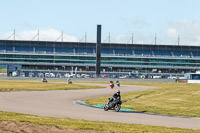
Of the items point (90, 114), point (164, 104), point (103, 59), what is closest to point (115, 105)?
point (90, 114)

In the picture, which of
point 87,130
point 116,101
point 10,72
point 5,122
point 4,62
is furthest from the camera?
point 4,62

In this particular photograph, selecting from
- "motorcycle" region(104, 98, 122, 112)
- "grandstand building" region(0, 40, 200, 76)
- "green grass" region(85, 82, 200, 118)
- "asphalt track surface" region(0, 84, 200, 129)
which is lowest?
"green grass" region(85, 82, 200, 118)

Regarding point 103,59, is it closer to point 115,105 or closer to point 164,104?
point 164,104

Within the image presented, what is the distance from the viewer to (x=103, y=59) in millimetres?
186875

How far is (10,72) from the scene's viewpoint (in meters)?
150

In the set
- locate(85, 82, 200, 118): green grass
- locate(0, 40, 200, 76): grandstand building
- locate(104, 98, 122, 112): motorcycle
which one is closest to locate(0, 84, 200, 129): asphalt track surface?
locate(104, 98, 122, 112): motorcycle

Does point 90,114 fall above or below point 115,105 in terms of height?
below

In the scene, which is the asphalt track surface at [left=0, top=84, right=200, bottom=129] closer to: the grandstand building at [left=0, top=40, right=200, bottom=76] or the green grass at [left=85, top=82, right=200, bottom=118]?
the green grass at [left=85, top=82, right=200, bottom=118]

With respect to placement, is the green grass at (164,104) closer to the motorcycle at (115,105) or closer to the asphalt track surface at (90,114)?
the motorcycle at (115,105)

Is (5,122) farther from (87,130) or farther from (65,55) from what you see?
(65,55)

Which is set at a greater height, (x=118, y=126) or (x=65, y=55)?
(x=65, y=55)

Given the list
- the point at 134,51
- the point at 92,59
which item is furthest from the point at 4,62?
the point at 134,51

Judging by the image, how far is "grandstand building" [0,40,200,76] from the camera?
607 feet

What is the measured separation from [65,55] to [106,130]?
171004 millimetres
